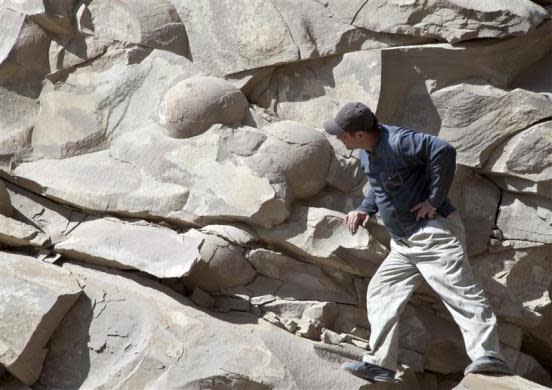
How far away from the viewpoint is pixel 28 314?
4742 mm

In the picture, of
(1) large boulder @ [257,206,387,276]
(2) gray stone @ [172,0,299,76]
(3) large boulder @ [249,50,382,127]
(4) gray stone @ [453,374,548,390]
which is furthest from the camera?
(2) gray stone @ [172,0,299,76]

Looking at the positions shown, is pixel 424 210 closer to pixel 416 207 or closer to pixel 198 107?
pixel 416 207

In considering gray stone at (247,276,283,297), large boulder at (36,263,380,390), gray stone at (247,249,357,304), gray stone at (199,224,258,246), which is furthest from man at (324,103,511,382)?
gray stone at (199,224,258,246)

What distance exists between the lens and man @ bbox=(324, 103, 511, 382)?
174 inches

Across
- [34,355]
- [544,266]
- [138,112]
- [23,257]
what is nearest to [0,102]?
[138,112]

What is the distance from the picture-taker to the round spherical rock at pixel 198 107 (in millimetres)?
5508

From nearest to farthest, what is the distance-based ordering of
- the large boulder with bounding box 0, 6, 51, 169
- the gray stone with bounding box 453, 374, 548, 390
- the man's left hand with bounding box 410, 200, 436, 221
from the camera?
the gray stone with bounding box 453, 374, 548, 390, the man's left hand with bounding box 410, 200, 436, 221, the large boulder with bounding box 0, 6, 51, 169

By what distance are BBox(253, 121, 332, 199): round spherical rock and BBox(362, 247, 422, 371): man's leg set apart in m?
0.78

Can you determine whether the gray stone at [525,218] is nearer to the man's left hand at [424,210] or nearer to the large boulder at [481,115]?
the large boulder at [481,115]

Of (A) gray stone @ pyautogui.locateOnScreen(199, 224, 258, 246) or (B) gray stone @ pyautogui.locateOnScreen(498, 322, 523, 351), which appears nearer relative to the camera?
(A) gray stone @ pyautogui.locateOnScreen(199, 224, 258, 246)

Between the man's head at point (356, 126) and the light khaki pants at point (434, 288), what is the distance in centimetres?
56

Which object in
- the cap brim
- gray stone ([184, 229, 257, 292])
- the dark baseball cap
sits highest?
the dark baseball cap

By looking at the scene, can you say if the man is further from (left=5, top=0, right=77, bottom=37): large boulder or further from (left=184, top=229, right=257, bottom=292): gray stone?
(left=5, top=0, right=77, bottom=37): large boulder

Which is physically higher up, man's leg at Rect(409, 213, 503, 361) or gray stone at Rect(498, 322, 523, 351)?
man's leg at Rect(409, 213, 503, 361)
